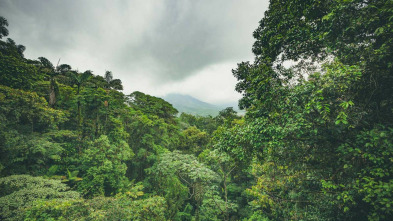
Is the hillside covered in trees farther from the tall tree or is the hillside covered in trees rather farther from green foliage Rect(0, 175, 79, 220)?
the tall tree

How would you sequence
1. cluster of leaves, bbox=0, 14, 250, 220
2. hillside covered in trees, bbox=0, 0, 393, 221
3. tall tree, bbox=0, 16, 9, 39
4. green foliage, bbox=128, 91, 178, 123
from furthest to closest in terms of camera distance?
green foliage, bbox=128, 91, 178, 123 → tall tree, bbox=0, 16, 9, 39 → cluster of leaves, bbox=0, 14, 250, 220 → hillside covered in trees, bbox=0, 0, 393, 221

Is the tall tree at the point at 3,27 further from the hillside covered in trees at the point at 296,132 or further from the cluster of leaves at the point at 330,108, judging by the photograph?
the cluster of leaves at the point at 330,108

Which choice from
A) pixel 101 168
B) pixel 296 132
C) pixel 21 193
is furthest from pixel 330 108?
pixel 101 168

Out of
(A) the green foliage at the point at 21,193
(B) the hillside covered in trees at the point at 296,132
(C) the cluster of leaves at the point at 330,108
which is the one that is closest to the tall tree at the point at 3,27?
(B) the hillside covered in trees at the point at 296,132

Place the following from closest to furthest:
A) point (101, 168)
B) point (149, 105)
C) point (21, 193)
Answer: point (21, 193)
point (101, 168)
point (149, 105)

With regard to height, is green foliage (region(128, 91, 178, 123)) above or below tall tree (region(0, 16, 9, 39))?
below

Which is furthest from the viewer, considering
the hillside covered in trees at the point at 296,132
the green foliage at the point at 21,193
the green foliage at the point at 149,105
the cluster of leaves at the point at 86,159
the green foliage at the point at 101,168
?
the green foliage at the point at 149,105

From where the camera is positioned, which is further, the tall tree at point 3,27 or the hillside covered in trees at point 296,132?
the tall tree at point 3,27

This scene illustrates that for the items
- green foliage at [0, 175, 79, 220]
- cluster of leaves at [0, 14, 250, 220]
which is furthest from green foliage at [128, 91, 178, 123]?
green foliage at [0, 175, 79, 220]

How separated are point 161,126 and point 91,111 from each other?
683 cm

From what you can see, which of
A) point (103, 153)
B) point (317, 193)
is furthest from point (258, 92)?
point (103, 153)

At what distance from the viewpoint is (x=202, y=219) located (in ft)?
35.8

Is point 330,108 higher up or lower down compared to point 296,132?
higher up

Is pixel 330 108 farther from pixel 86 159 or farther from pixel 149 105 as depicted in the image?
pixel 149 105
